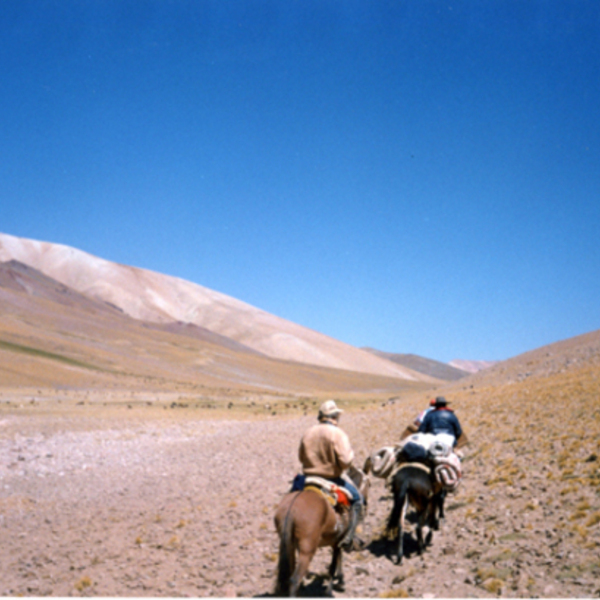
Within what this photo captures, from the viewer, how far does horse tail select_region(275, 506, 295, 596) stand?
20.4ft

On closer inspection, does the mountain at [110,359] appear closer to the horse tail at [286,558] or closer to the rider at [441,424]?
the rider at [441,424]

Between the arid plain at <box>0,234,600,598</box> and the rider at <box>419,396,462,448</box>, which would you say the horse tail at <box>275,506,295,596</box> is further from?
the rider at <box>419,396,462,448</box>

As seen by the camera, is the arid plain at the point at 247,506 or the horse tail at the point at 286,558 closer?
the horse tail at the point at 286,558

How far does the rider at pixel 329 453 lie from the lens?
7.14m

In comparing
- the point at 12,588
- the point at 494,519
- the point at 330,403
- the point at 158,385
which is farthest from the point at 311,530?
the point at 158,385

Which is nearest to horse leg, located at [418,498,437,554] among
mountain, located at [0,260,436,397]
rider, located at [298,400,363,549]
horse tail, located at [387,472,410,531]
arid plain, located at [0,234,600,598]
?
arid plain, located at [0,234,600,598]

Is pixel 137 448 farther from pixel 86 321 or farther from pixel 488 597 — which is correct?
pixel 86 321

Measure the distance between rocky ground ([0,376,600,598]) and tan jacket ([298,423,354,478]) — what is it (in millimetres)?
2005

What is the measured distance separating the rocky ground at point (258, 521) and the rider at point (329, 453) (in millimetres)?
1729

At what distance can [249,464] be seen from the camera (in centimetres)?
1916

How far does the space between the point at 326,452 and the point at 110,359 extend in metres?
99.8

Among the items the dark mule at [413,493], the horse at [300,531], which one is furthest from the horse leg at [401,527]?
the horse at [300,531]

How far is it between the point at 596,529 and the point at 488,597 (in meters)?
2.65

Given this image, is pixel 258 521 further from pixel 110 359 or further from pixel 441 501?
pixel 110 359
